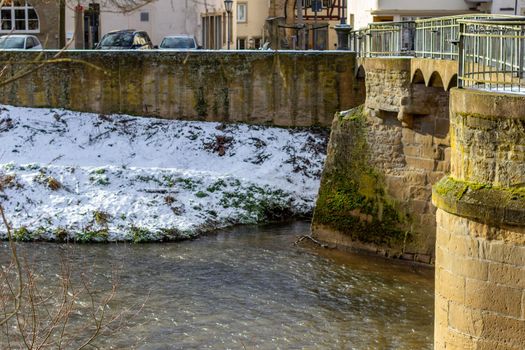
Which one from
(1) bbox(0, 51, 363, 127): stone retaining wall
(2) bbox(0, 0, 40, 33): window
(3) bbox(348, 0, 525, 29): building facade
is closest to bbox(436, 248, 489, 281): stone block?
(1) bbox(0, 51, 363, 127): stone retaining wall

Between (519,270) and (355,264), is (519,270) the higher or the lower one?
the higher one

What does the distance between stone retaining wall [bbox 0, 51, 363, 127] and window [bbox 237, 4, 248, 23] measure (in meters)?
17.3

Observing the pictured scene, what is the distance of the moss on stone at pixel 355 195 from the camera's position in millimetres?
22094

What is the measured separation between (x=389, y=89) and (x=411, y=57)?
842 millimetres

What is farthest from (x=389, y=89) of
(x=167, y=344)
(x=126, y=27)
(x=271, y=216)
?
(x=126, y=27)

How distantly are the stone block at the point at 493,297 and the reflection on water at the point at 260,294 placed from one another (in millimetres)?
5552

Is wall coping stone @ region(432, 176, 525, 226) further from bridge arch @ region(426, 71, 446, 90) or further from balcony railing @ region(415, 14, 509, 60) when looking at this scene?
bridge arch @ region(426, 71, 446, 90)

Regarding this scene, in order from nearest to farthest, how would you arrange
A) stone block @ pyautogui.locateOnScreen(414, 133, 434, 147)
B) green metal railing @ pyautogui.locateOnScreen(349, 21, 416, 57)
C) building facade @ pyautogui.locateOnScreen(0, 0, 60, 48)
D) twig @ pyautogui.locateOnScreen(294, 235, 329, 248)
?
stone block @ pyautogui.locateOnScreen(414, 133, 434, 147), green metal railing @ pyautogui.locateOnScreen(349, 21, 416, 57), twig @ pyautogui.locateOnScreen(294, 235, 329, 248), building facade @ pyautogui.locateOnScreen(0, 0, 60, 48)

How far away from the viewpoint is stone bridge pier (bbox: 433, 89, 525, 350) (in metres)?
10.6

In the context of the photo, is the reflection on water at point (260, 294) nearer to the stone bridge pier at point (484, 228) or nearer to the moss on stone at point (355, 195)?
the moss on stone at point (355, 195)

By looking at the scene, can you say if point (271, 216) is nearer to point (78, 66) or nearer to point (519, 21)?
point (78, 66)

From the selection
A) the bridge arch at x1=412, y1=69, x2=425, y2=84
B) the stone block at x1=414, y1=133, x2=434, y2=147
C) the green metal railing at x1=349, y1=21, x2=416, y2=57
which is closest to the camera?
the bridge arch at x1=412, y1=69, x2=425, y2=84

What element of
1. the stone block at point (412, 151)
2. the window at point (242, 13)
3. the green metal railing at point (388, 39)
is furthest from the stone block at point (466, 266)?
the window at point (242, 13)

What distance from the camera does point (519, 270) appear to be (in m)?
10.5
